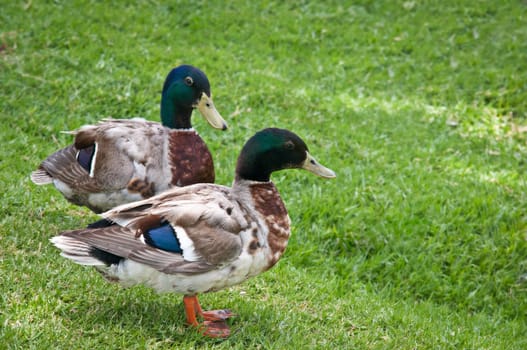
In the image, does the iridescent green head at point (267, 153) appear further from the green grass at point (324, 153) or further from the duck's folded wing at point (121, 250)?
the green grass at point (324, 153)

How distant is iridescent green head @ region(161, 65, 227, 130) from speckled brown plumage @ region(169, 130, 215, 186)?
0.15 metres

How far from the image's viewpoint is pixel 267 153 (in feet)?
13.5

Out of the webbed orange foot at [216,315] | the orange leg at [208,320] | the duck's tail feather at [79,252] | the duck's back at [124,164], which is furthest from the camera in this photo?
the duck's back at [124,164]

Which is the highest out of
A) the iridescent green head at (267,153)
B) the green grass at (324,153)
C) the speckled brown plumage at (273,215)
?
the iridescent green head at (267,153)

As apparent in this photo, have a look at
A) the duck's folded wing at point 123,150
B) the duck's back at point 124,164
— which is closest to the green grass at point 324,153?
the duck's back at point 124,164

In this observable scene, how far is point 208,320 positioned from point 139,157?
4.26ft

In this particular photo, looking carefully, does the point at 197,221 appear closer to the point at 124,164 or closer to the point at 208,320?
the point at 208,320

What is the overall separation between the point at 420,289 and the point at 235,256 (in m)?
2.39

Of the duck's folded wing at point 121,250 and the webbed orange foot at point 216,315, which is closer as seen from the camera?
the duck's folded wing at point 121,250

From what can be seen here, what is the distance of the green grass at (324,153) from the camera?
4.18 meters

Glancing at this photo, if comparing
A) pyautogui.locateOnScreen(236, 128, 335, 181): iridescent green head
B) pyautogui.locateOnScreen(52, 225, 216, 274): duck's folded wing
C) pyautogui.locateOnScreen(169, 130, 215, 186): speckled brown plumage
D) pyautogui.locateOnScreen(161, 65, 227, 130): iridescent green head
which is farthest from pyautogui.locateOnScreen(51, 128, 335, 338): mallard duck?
pyautogui.locateOnScreen(161, 65, 227, 130): iridescent green head

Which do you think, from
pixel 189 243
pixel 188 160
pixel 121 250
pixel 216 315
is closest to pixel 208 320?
pixel 216 315

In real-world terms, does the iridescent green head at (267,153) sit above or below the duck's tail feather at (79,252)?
above

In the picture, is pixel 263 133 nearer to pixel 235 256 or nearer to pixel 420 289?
pixel 235 256
